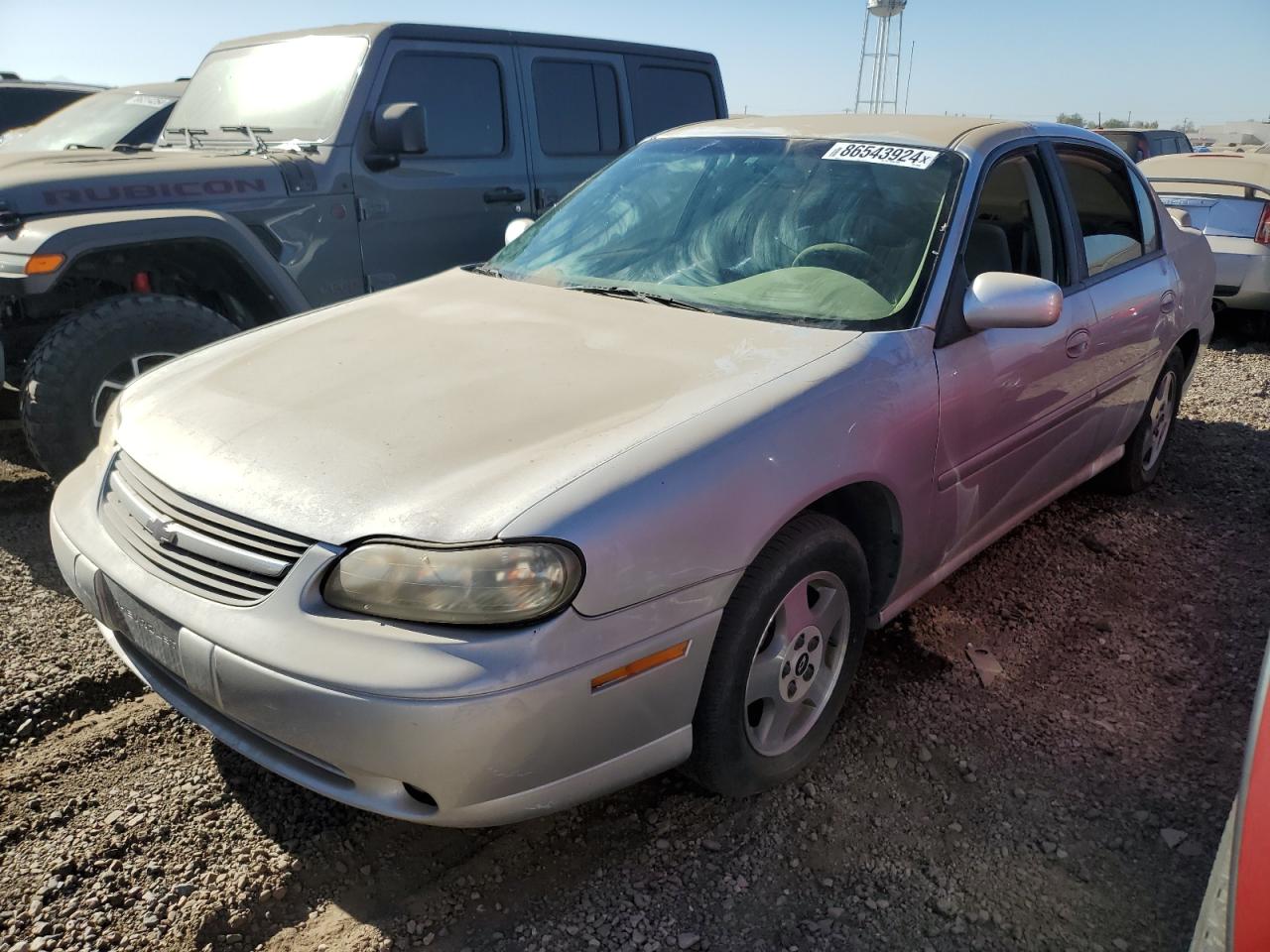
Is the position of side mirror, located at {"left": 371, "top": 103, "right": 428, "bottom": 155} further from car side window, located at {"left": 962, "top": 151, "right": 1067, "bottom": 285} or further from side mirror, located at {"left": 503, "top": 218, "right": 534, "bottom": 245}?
car side window, located at {"left": 962, "top": 151, "right": 1067, "bottom": 285}

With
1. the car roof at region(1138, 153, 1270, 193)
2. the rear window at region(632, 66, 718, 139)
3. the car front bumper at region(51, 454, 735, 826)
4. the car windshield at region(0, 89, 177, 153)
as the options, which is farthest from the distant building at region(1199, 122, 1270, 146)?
the car front bumper at region(51, 454, 735, 826)

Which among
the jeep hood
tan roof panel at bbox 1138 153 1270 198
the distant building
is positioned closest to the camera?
the jeep hood

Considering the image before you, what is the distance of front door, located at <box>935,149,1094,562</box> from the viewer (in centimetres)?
286

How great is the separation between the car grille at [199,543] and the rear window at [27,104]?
9.49m

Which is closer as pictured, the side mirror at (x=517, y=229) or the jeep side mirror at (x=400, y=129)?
the side mirror at (x=517, y=229)

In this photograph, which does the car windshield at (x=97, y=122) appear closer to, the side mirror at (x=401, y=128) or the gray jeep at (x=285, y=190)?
the gray jeep at (x=285, y=190)

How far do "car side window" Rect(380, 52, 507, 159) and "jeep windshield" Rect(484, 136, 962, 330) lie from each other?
197 centimetres

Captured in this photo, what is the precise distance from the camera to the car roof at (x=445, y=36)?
16.4ft

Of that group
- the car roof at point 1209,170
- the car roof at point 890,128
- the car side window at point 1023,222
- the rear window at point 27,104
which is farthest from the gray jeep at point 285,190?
the rear window at point 27,104

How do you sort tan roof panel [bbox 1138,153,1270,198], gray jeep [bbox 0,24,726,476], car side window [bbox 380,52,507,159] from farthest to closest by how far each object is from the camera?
tan roof panel [bbox 1138,153,1270,198], car side window [bbox 380,52,507,159], gray jeep [bbox 0,24,726,476]

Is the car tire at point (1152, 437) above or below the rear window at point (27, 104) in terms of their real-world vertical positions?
below

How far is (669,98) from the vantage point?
255 inches

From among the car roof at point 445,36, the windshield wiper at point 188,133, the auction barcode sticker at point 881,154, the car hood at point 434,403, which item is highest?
the car roof at point 445,36

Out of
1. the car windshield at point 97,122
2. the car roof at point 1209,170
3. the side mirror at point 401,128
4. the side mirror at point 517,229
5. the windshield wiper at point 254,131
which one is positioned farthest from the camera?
the car roof at point 1209,170
